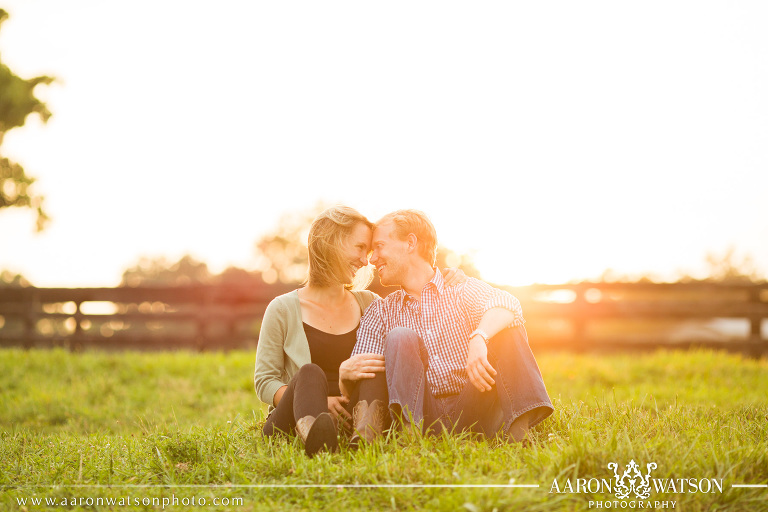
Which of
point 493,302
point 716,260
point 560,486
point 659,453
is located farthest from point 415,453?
point 716,260

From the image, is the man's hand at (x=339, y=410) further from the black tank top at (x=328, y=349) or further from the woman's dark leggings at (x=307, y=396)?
the black tank top at (x=328, y=349)

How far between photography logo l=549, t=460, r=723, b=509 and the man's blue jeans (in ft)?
1.81

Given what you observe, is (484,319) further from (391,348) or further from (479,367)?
(391,348)

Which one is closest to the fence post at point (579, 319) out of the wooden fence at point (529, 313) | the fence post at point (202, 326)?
the wooden fence at point (529, 313)

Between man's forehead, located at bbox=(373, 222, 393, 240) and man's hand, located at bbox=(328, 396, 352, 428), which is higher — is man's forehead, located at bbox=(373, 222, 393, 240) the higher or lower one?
the higher one

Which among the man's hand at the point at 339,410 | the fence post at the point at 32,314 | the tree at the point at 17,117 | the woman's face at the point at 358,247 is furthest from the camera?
the tree at the point at 17,117

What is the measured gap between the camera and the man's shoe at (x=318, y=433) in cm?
265

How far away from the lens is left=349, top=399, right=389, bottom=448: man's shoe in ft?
9.25

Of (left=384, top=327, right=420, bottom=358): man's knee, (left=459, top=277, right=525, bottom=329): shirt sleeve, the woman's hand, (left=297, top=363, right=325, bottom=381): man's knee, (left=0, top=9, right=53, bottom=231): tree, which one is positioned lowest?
(left=297, top=363, right=325, bottom=381): man's knee

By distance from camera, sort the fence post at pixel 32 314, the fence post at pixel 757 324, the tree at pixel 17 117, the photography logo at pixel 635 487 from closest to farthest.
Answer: the photography logo at pixel 635 487 → the fence post at pixel 757 324 → the fence post at pixel 32 314 → the tree at pixel 17 117

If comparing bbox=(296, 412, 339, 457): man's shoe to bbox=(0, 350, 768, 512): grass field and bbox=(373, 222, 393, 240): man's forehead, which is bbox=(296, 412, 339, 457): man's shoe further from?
bbox=(373, 222, 393, 240): man's forehead

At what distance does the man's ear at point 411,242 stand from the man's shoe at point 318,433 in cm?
110

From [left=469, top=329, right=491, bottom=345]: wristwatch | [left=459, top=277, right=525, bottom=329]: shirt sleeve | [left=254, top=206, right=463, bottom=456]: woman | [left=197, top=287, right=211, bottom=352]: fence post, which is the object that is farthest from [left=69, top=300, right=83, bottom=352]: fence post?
[left=469, top=329, right=491, bottom=345]: wristwatch

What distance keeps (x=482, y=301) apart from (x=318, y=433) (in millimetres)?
1101
